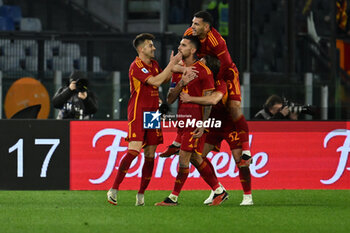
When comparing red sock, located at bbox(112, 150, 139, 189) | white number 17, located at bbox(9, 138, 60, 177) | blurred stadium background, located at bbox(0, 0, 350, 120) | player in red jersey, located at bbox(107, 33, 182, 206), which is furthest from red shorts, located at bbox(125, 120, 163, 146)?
blurred stadium background, located at bbox(0, 0, 350, 120)

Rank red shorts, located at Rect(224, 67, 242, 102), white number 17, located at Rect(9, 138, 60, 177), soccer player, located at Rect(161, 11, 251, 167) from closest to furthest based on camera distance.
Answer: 1. soccer player, located at Rect(161, 11, 251, 167)
2. red shorts, located at Rect(224, 67, 242, 102)
3. white number 17, located at Rect(9, 138, 60, 177)

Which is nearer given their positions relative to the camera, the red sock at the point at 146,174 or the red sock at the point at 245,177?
the red sock at the point at 146,174

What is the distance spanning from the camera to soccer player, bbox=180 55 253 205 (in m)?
11.3

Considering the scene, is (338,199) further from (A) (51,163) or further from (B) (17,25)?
(B) (17,25)

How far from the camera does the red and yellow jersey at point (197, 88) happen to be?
11.4 metres

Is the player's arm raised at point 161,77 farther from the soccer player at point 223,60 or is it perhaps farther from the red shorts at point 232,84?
the red shorts at point 232,84

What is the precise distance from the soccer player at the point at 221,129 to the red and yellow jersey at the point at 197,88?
0.31 ft

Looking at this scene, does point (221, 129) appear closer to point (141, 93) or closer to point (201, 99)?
point (201, 99)

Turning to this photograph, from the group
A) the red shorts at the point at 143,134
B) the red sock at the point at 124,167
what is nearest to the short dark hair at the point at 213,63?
the red shorts at the point at 143,134

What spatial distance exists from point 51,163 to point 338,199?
4208 mm

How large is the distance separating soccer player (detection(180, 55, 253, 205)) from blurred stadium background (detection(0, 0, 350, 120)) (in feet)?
15.0

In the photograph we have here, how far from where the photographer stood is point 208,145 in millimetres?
12211

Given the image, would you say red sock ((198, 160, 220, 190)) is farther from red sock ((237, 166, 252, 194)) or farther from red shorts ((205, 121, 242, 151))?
red shorts ((205, 121, 242, 151))

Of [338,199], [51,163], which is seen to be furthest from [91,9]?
[338,199]
